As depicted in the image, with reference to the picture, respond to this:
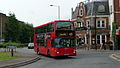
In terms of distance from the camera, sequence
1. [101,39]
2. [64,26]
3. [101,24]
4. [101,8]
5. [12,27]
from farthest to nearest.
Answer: [12,27]
[101,8]
[101,24]
[101,39]
[64,26]

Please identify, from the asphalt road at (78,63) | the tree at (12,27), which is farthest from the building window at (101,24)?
the asphalt road at (78,63)

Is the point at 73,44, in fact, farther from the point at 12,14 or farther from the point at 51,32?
the point at 12,14

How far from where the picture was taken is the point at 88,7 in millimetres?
56156

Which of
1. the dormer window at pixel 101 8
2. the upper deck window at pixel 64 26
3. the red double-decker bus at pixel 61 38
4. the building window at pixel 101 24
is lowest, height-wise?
the red double-decker bus at pixel 61 38

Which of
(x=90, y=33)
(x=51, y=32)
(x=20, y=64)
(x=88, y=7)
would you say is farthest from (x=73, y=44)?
(x=88, y=7)

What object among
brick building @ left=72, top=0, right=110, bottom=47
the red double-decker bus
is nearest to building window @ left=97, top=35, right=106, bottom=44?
brick building @ left=72, top=0, right=110, bottom=47

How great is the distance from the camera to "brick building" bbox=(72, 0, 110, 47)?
5253cm

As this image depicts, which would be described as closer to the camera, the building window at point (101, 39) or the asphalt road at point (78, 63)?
the asphalt road at point (78, 63)

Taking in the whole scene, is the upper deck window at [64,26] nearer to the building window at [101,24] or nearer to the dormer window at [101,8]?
the building window at [101,24]

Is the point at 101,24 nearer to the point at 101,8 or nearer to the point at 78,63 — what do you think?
the point at 101,8

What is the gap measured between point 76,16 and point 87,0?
20.6 feet

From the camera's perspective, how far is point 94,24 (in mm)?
53031

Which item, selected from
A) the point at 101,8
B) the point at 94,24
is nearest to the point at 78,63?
the point at 94,24

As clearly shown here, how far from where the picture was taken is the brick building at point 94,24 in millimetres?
52531
